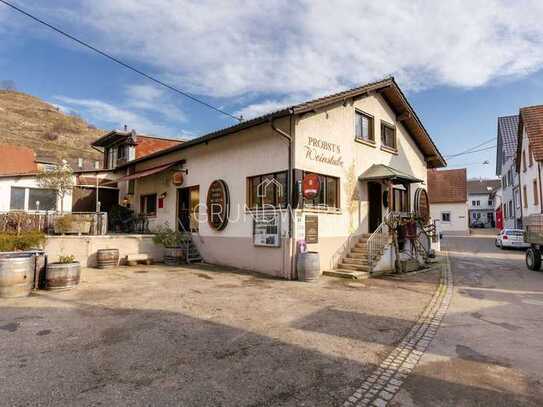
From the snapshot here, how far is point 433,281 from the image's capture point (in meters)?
10.5

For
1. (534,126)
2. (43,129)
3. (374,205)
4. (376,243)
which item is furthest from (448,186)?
(43,129)

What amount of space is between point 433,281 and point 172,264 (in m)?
9.21

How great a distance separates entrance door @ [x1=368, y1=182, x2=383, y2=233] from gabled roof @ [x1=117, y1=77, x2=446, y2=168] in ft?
12.4

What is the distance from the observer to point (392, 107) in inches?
611

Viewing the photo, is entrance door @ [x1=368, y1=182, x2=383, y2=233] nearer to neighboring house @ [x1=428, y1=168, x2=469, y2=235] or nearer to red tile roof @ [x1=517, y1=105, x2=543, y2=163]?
red tile roof @ [x1=517, y1=105, x2=543, y2=163]

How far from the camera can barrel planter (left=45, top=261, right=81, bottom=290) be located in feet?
26.8

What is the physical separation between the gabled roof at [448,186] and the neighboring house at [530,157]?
42.8 ft

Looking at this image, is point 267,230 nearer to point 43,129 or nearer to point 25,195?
point 25,195

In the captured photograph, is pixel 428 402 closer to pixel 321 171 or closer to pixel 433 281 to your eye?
pixel 433 281

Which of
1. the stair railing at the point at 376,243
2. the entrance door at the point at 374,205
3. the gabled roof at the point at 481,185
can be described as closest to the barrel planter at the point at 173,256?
the stair railing at the point at 376,243

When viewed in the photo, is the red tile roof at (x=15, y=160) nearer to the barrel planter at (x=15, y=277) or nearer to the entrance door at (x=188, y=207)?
the entrance door at (x=188, y=207)

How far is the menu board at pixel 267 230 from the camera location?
10.7 m

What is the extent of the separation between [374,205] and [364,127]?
10.7 ft

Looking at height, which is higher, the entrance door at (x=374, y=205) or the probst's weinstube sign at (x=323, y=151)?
the probst's weinstube sign at (x=323, y=151)
